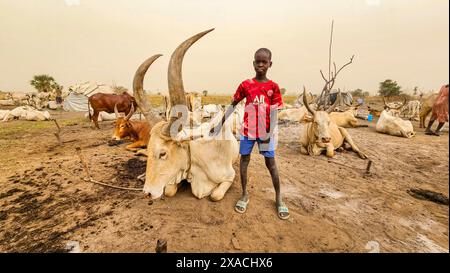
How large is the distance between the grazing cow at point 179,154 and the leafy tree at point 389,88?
124 feet

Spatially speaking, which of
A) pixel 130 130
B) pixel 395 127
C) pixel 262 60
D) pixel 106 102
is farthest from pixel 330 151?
pixel 106 102

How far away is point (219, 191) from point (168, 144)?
1.02 metres

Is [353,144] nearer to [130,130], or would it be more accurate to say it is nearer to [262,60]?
[262,60]

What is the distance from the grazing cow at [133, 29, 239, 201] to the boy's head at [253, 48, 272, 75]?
0.67 meters

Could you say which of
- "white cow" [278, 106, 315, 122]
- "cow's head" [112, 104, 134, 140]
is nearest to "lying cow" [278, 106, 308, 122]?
"white cow" [278, 106, 315, 122]

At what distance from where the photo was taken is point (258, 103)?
2.71 metres

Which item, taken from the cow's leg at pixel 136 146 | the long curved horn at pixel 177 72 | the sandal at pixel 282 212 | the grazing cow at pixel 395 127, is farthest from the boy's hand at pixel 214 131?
the grazing cow at pixel 395 127

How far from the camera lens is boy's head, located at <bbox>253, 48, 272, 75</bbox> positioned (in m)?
2.54

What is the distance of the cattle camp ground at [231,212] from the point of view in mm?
2355

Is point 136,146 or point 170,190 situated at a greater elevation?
point 170,190

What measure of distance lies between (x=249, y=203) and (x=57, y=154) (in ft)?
18.7

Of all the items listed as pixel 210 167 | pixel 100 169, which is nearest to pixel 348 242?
pixel 210 167

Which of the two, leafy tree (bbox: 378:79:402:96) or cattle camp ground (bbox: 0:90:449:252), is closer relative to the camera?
cattle camp ground (bbox: 0:90:449:252)

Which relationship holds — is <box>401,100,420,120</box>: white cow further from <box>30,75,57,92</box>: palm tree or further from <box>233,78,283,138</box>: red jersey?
<box>30,75,57,92</box>: palm tree
